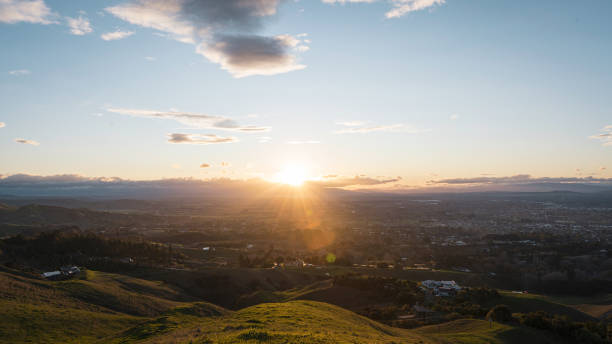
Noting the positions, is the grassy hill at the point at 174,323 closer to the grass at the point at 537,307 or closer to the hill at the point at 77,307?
the hill at the point at 77,307

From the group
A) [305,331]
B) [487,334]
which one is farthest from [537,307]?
[305,331]

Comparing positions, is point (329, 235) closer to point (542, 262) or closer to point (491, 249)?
point (491, 249)

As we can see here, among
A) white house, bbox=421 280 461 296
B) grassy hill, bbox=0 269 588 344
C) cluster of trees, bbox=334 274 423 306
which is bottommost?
white house, bbox=421 280 461 296

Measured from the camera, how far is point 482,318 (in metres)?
40.1

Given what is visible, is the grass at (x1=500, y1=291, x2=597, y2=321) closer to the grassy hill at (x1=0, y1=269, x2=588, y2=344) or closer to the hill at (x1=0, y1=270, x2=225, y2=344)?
the grassy hill at (x1=0, y1=269, x2=588, y2=344)

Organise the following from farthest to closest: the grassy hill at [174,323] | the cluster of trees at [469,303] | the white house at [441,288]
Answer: the white house at [441,288]
the cluster of trees at [469,303]
the grassy hill at [174,323]

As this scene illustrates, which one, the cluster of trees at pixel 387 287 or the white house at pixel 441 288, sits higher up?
the cluster of trees at pixel 387 287

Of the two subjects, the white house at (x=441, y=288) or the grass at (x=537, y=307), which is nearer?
the grass at (x=537, y=307)

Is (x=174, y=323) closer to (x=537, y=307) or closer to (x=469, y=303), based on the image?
(x=469, y=303)

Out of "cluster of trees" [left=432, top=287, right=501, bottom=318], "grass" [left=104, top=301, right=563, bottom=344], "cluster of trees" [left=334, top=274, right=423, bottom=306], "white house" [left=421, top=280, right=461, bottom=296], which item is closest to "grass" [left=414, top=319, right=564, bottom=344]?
"grass" [left=104, top=301, right=563, bottom=344]

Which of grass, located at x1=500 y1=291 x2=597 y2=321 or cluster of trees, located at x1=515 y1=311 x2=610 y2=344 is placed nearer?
cluster of trees, located at x1=515 y1=311 x2=610 y2=344

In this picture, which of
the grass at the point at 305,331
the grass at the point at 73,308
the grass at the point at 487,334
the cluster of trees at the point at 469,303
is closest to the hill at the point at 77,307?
the grass at the point at 73,308

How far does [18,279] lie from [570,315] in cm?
7309

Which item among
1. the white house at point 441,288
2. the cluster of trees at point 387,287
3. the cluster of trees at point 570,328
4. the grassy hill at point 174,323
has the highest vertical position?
the grassy hill at point 174,323
